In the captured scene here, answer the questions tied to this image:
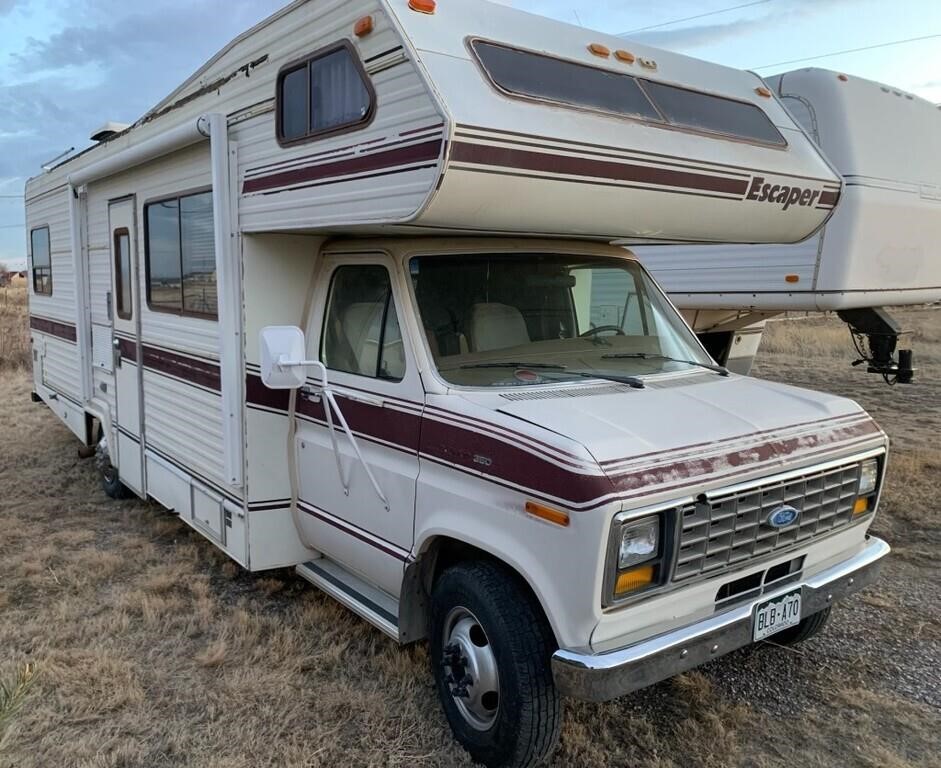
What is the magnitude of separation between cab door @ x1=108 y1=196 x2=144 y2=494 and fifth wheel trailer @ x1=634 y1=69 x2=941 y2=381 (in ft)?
16.3

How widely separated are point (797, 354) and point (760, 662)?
14222mm

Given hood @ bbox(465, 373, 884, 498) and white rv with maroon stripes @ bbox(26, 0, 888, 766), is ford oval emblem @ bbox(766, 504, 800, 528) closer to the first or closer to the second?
white rv with maroon stripes @ bbox(26, 0, 888, 766)

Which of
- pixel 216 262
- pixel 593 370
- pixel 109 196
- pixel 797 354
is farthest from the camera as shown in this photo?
pixel 797 354

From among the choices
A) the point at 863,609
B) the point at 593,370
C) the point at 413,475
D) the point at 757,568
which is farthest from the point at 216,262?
the point at 863,609

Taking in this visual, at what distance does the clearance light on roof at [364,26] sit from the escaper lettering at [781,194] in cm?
202

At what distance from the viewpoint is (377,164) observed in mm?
3246

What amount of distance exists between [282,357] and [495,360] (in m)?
0.95

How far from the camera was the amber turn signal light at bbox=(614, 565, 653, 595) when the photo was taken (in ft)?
9.15

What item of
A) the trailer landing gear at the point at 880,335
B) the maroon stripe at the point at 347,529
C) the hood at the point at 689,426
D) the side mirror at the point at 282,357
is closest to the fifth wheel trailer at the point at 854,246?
the trailer landing gear at the point at 880,335

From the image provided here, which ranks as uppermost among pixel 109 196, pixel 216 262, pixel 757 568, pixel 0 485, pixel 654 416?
pixel 109 196

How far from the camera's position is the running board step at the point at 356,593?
3.73m

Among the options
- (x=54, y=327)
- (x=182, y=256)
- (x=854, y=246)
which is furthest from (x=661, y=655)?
(x=54, y=327)

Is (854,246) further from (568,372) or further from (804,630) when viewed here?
(568,372)

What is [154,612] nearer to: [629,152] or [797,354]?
[629,152]
